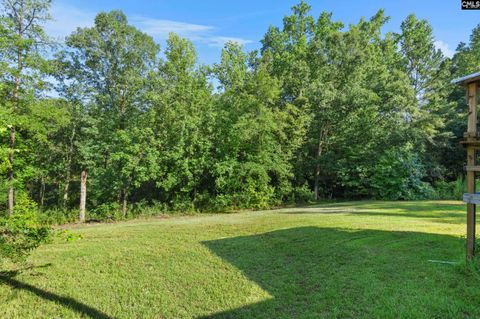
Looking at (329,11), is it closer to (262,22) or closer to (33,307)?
(262,22)

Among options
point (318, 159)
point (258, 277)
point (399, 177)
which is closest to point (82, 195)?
point (258, 277)

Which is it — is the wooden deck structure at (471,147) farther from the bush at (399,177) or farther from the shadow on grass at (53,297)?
the bush at (399,177)

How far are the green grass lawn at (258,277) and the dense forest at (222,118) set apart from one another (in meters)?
5.67

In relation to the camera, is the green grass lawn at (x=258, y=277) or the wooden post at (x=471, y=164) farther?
the wooden post at (x=471, y=164)

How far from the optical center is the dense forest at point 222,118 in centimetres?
1111


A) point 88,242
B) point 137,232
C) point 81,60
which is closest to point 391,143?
point 137,232

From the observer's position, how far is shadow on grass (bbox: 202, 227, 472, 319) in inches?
113

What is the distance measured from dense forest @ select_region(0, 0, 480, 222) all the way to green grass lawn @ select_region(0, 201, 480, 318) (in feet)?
18.6

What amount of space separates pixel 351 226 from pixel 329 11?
15412 millimetres

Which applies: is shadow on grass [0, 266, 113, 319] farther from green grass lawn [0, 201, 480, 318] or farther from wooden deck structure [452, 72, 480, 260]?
wooden deck structure [452, 72, 480, 260]

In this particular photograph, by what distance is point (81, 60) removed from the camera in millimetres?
15320

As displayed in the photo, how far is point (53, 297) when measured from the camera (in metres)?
3.60

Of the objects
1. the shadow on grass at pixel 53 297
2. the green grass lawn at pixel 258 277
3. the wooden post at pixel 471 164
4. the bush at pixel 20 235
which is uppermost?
the wooden post at pixel 471 164

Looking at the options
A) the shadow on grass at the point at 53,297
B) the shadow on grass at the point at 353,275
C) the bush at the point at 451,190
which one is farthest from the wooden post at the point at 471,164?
the bush at the point at 451,190
